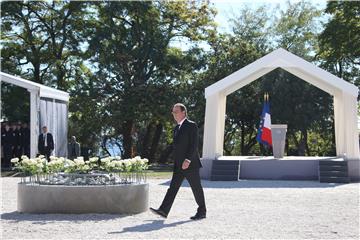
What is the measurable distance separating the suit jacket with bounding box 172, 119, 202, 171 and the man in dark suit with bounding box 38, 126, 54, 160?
11.8m

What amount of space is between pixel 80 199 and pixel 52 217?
58cm

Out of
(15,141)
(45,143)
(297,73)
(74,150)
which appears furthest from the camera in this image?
(74,150)

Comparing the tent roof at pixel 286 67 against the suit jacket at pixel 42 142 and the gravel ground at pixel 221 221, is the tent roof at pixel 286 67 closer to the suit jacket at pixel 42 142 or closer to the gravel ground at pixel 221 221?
the suit jacket at pixel 42 142

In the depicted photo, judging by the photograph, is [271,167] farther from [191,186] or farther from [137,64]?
[137,64]

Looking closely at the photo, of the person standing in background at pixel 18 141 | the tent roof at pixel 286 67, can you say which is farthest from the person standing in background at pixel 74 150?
the tent roof at pixel 286 67

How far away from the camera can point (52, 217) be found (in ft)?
31.0

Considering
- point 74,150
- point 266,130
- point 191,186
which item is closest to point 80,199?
point 191,186

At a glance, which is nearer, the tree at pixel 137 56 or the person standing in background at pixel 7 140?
the person standing in background at pixel 7 140

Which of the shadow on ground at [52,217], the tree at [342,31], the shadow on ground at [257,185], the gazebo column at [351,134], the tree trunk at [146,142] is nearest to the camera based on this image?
the shadow on ground at [52,217]

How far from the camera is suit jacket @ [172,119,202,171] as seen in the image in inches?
369

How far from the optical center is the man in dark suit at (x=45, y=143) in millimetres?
20422

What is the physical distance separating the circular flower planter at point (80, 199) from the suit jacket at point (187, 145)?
120 cm

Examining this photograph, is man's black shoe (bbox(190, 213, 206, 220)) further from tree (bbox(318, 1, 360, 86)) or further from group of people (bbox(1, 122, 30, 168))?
tree (bbox(318, 1, 360, 86))

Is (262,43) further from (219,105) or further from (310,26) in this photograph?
(219,105)
